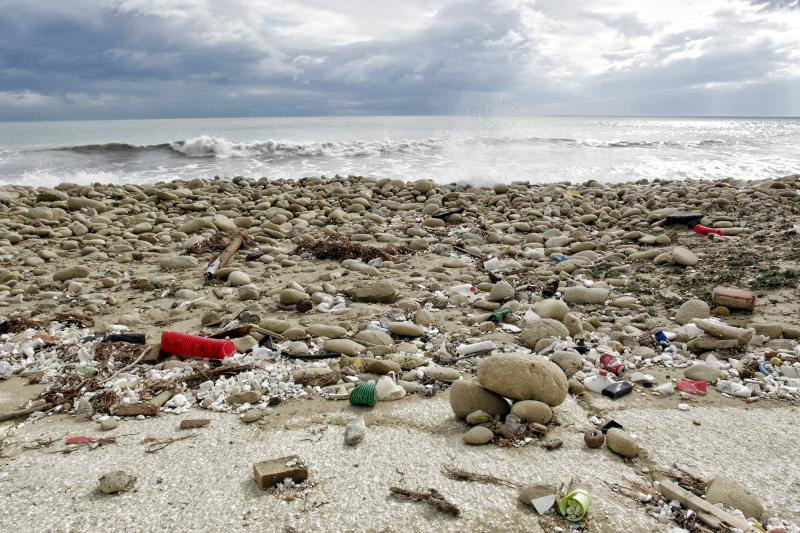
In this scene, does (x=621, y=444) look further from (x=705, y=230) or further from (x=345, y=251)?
(x=705, y=230)

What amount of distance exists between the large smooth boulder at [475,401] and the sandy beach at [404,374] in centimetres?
1

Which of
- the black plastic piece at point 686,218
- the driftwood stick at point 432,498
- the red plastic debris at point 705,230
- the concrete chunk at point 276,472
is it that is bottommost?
the driftwood stick at point 432,498

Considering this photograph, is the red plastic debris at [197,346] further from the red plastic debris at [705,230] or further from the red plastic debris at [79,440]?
the red plastic debris at [705,230]

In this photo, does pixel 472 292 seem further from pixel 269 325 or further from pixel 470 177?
pixel 470 177

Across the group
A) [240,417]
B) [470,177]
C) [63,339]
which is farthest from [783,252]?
[470,177]

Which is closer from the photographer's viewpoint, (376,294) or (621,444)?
(621,444)

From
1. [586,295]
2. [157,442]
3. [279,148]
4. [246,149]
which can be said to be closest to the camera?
[157,442]

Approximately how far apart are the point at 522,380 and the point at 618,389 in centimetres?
74

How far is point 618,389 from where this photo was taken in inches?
125

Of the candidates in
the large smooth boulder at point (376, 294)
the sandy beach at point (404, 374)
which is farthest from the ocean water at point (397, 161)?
the large smooth boulder at point (376, 294)

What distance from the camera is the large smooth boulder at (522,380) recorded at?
2834 mm

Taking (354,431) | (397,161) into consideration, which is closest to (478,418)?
(354,431)

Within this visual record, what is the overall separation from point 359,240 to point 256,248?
4.67 feet

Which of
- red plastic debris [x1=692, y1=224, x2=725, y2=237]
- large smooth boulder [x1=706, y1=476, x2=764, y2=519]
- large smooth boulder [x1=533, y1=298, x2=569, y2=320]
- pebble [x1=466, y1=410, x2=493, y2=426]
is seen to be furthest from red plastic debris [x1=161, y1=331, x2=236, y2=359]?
red plastic debris [x1=692, y1=224, x2=725, y2=237]
